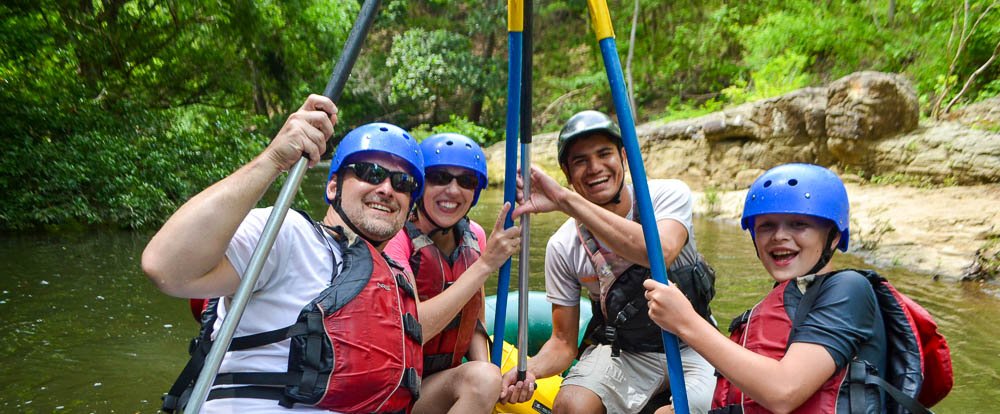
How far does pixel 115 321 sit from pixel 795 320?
20.1 ft

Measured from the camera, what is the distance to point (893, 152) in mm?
11023

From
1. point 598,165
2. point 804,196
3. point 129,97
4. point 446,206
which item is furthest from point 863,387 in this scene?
point 129,97

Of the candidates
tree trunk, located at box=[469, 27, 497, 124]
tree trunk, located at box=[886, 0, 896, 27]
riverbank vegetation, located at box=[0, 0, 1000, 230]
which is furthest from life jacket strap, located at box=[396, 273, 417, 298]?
tree trunk, located at box=[469, 27, 497, 124]

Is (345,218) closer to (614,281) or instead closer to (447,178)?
(447,178)

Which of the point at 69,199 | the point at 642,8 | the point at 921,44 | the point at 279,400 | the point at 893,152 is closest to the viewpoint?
the point at 279,400

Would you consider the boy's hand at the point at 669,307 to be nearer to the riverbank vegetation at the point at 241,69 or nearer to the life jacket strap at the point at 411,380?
the life jacket strap at the point at 411,380

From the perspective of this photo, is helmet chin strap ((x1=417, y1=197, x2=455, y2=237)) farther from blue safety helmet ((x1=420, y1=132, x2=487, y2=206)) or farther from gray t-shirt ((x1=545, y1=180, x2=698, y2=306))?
gray t-shirt ((x1=545, y1=180, x2=698, y2=306))

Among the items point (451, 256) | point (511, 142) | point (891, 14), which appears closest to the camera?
point (511, 142)

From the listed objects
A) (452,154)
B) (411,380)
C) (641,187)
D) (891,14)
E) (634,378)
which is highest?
(891,14)

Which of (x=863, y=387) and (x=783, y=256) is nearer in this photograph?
(x=863, y=387)

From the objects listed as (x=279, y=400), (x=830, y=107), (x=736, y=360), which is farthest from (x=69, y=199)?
(x=830, y=107)

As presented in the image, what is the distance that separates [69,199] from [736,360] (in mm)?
9292

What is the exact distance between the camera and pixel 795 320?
1998 millimetres

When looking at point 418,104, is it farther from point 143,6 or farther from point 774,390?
point 774,390
